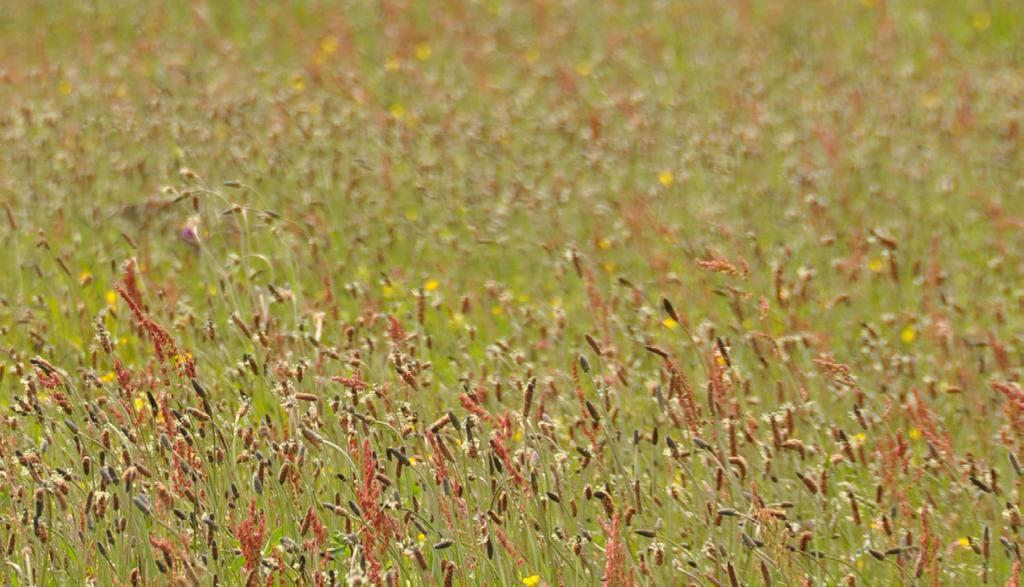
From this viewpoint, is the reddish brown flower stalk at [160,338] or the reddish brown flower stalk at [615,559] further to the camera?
the reddish brown flower stalk at [160,338]

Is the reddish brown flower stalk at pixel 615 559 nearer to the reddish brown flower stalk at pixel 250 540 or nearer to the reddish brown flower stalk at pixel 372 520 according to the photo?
the reddish brown flower stalk at pixel 372 520

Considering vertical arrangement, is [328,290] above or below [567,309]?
above

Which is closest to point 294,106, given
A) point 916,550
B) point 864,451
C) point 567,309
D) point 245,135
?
point 245,135

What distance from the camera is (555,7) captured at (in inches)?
457

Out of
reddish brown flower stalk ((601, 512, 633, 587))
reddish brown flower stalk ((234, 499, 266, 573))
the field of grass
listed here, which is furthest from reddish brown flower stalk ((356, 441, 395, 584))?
reddish brown flower stalk ((601, 512, 633, 587))

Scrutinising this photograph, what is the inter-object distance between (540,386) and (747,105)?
4448 millimetres

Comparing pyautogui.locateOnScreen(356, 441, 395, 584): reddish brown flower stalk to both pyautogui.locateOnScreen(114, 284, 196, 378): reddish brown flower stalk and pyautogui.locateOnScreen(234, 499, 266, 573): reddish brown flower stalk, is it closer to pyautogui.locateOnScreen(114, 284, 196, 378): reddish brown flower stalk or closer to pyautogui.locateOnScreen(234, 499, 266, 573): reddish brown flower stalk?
pyautogui.locateOnScreen(234, 499, 266, 573): reddish brown flower stalk

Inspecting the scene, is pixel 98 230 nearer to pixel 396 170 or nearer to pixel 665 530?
pixel 396 170

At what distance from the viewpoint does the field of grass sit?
373cm

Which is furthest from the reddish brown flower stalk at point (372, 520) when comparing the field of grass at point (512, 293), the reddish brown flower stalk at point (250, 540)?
the reddish brown flower stalk at point (250, 540)

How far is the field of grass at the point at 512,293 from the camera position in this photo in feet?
12.2

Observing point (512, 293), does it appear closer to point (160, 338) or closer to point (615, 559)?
point (160, 338)

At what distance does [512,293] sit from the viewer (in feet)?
20.9

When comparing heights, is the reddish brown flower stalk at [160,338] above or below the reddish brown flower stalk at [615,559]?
above
